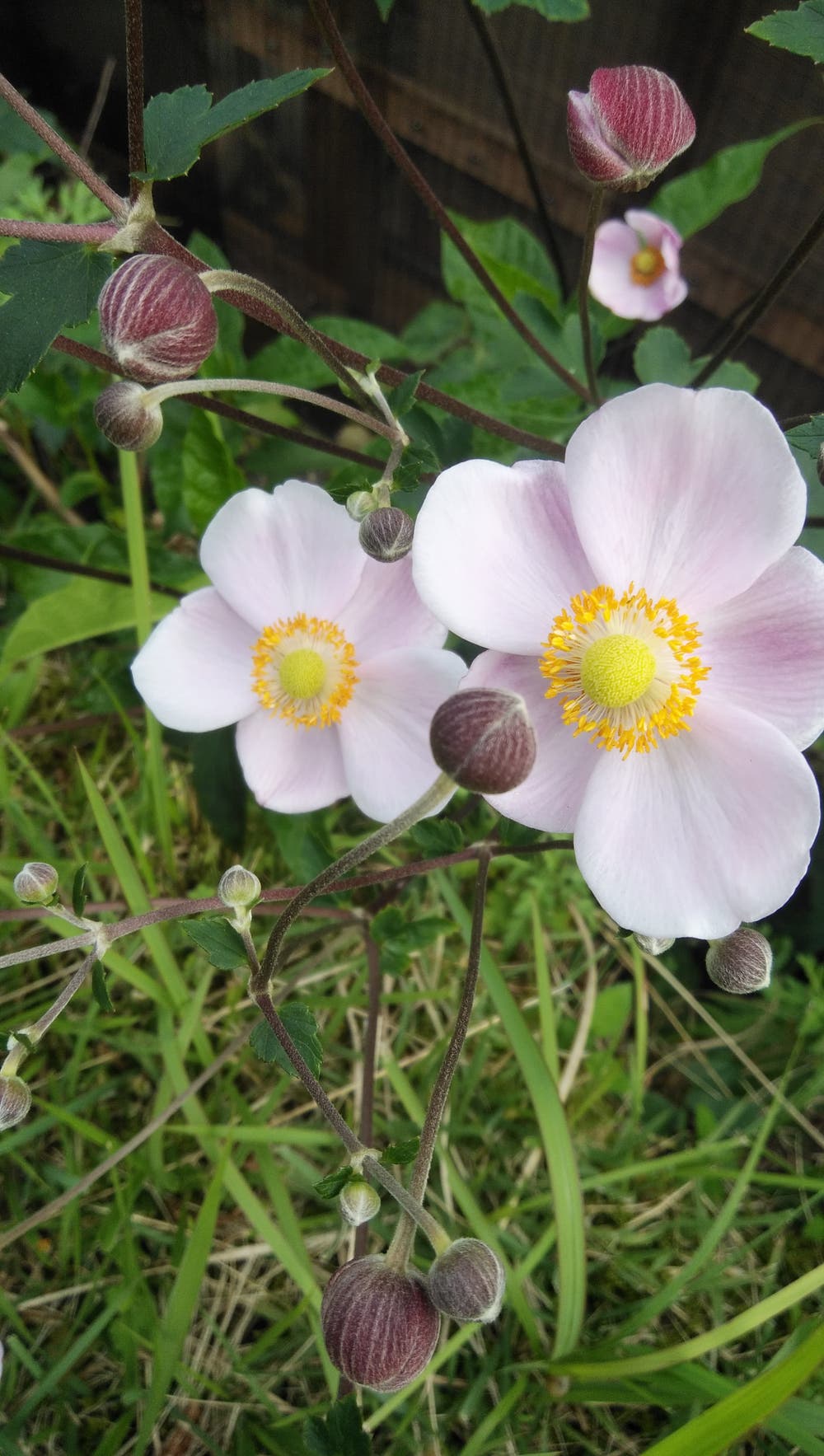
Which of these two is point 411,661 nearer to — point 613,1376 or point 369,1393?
point 613,1376

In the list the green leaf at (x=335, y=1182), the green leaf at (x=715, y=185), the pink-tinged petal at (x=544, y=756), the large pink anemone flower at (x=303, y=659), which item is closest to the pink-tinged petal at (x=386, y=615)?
the large pink anemone flower at (x=303, y=659)

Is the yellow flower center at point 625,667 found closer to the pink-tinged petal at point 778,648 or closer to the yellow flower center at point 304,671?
the pink-tinged petal at point 778,648

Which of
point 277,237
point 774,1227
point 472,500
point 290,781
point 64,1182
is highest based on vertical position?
point 472,500

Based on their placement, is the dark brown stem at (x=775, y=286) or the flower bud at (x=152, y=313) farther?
the dark brown stem at (x=775, y=286)

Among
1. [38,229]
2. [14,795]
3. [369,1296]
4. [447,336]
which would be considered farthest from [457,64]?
[369,1296]

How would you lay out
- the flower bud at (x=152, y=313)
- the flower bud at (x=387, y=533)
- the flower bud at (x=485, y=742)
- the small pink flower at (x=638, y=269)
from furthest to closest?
1. the small pink flower at (x=638, y=269)
2. the flower bud at (x=387, y=533)
3. the flower bud at (x=152, y=313)
4. the flower bud at (x=485, y=742)

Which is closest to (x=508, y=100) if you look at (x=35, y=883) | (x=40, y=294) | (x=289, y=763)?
(x=40, y=294)

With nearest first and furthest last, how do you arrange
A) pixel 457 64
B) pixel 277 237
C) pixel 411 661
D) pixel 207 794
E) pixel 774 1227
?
pixel 411 661, pixel 774 1227, pixel 207 794, pixel 457 64, pixel 277 237
